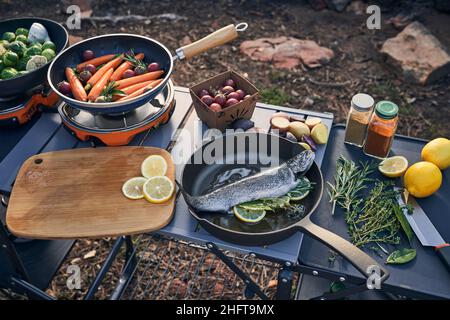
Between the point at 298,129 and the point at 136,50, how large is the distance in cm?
129

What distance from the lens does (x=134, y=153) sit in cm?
293

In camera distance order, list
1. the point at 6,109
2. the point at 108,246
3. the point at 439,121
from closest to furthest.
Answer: the point at 6,109 → the point at 108,246 → the point at 439,121

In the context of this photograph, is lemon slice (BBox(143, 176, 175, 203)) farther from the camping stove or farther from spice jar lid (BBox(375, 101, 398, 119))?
spice jar lid (BBox(375, 101, 398, 119))

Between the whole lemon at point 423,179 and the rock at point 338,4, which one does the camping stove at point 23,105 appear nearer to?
the whole lemon at point 423,179

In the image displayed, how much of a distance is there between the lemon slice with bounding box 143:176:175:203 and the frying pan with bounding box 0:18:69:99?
1077 millimetres

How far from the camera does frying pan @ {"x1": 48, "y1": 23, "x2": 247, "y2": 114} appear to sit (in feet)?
9.13

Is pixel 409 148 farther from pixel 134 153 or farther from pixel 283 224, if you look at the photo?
pixel 134 153

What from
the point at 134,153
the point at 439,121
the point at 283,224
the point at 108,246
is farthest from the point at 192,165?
the point at 439,121

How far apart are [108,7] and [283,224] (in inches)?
215

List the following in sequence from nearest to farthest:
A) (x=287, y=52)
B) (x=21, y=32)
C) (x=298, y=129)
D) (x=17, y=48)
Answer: (x=298, y=129)
(x=17, y=48)
(x=21, y=32)
(x=287, y=52)

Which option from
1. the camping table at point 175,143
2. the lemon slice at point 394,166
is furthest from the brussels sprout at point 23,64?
the lemon slice at point 394,166

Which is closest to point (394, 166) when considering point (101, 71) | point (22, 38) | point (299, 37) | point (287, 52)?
point (101, 71)

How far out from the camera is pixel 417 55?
5562mm

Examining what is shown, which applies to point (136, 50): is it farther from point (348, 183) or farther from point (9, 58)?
point (348, 183)
